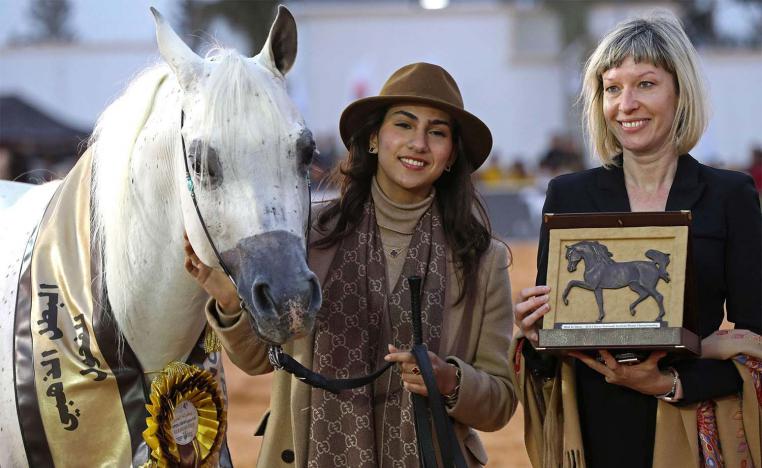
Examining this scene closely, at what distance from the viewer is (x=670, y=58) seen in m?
2.64

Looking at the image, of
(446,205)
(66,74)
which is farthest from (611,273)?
(66,74)

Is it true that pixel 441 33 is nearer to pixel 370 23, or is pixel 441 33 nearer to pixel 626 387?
pixel 370 23

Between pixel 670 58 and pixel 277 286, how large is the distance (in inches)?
43.0

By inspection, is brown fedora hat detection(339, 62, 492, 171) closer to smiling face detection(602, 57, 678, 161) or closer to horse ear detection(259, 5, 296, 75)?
horse ear detection(259, 5, 296, 75)

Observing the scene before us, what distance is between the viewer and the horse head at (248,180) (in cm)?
253

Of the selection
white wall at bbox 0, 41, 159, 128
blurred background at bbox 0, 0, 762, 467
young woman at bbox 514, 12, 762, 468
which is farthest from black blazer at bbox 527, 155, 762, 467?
white wall at bbox 0, 41, 159, 128

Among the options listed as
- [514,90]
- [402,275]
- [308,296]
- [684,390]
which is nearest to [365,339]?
[402,275]

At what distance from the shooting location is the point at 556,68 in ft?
88.0

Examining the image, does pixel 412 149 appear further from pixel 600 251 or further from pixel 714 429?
pixel 714 429

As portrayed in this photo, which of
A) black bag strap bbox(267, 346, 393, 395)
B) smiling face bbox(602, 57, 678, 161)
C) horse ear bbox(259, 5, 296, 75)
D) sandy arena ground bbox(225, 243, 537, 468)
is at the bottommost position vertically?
sandy arena ground bbox(225, 243, 537, 468)

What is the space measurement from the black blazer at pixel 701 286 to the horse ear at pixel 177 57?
3.14ft

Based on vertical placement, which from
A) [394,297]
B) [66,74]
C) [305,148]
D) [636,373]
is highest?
[66,74]

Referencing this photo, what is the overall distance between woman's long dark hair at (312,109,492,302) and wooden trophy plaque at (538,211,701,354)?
418 mm

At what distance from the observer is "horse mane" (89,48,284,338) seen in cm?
267
